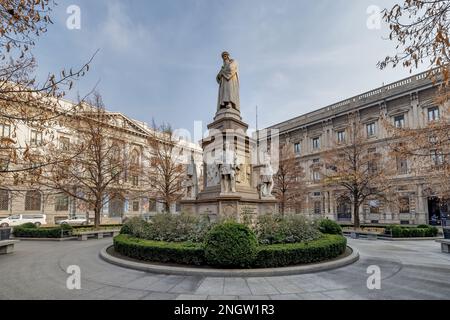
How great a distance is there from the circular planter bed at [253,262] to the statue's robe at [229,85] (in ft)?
28.2

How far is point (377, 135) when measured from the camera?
1462 inches

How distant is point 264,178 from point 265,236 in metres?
4.80

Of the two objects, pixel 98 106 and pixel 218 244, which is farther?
pixel 98 106

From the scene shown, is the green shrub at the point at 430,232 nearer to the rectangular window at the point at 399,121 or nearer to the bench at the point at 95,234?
the rectangular window at the point at 399,121

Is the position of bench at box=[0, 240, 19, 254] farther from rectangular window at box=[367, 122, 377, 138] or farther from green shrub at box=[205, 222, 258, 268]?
rectangular window at box=[367, 122, 377, 138]

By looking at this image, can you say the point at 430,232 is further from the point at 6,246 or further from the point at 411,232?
the point at 6,246

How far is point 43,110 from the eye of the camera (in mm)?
6484

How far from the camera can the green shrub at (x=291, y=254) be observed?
770cm

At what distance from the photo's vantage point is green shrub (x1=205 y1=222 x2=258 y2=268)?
7410 mm

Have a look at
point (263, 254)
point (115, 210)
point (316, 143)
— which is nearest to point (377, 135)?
point (316, 143)

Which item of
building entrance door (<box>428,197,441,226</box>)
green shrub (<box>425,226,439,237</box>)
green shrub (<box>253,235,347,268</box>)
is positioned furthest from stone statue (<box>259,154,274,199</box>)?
building entrance door (<box>428,197,441,226</box>)

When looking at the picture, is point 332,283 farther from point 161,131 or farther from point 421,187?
point 421,187

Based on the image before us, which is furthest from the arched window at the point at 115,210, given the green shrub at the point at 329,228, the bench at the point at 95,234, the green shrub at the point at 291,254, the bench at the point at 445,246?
the bench at the point at 445,246
